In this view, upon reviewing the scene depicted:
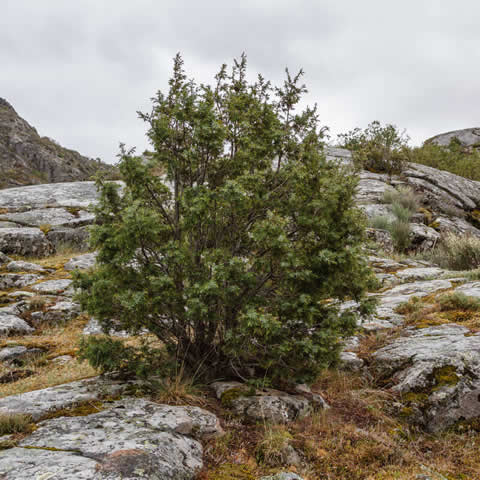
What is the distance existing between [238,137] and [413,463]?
12.4 feet

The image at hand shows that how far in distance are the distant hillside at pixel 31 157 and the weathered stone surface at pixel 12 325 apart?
95.6 feet

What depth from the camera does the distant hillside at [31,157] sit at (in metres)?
34.4

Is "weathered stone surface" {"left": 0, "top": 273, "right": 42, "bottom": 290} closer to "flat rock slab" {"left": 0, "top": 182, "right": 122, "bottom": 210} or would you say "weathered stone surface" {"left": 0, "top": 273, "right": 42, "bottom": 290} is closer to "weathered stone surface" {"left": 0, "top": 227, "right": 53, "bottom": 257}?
"weathered stone surface" {"left": 0, "top": 227, "right": 53, "bottom": 257}

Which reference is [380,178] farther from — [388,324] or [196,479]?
[196,479]

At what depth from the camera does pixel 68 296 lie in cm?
748

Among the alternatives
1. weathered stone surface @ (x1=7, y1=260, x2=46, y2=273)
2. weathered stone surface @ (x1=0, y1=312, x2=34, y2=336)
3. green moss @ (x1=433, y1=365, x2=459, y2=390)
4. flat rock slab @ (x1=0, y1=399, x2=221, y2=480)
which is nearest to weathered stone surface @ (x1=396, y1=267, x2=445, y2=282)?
green moss @ (x1=433, y1=365, x2=459, y2=390)

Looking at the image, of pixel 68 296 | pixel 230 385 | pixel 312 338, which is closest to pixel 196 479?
pixel 230 385

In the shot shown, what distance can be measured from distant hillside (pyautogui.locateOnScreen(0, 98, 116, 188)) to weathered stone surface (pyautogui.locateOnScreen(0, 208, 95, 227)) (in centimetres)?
2237

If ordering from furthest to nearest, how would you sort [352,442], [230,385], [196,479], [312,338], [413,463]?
[230,385]
[312,338]
[352,442]
[413,463]
[196,479]

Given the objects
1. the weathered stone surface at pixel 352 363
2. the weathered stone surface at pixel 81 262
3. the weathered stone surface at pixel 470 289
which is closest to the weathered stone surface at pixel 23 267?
the weathered stone surface at pixel 81 262

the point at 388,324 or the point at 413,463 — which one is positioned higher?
the point at 388,324

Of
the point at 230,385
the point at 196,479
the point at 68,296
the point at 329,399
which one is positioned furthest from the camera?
the point at 68,296

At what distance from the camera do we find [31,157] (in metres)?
38.3

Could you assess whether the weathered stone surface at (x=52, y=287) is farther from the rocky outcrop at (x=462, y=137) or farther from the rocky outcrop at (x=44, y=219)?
the rocky outcrop at (x=462, y=137)
